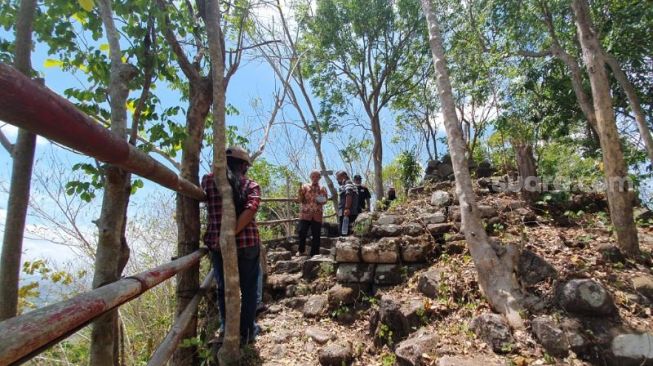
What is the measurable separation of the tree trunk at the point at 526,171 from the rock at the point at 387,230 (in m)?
2.09

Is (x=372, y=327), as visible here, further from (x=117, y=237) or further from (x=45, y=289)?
(x=45, y=289)

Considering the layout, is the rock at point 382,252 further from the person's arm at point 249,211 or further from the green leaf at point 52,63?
the green leaf at point 52,63

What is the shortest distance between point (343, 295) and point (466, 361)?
5.83 ft

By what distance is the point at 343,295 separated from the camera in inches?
167

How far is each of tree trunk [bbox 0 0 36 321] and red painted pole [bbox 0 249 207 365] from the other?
16.7 inches

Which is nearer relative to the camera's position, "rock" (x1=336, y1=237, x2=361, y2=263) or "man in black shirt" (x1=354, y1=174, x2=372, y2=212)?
"rock" (x1=336, y1=237, x2=361, y2=263)

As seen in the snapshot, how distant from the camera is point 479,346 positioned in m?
2.94

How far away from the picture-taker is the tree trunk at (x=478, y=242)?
322 centimetres

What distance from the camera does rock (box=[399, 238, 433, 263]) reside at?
4.49 m

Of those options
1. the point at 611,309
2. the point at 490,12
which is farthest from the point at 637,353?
the point at 490,12

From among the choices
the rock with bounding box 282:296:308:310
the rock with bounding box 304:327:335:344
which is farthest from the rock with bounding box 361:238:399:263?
the rock with bounding box 304:327:335:344

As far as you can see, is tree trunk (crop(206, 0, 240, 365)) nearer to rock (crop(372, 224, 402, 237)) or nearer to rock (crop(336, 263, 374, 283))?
rock (crop(336, 263, 374, 283))

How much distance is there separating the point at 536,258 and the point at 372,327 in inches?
68.0

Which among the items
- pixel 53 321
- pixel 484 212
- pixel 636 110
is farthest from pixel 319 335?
pixel 636 110
